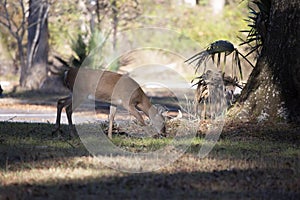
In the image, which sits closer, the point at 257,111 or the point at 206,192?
the point at 206,192

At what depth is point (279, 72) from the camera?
12.4 meters

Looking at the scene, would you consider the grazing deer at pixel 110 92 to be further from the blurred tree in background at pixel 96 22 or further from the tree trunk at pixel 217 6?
the tree trunk at pixel 217 6

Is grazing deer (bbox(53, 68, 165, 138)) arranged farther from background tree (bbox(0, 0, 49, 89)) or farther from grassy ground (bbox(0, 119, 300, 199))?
background tree (bbox(0, 0, 49, 89))

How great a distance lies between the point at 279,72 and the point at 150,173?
189 inches

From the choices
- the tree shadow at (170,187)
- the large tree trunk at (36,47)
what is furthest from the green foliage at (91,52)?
the tree shadow at (170,187)

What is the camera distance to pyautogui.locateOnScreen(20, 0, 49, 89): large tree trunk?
27.0 meters

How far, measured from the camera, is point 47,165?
8609 mm

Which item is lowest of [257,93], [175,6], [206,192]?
[206,192]

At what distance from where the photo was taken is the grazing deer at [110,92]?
11.5 m

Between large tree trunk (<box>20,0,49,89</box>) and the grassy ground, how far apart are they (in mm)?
15786

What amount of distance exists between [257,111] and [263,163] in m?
3.51

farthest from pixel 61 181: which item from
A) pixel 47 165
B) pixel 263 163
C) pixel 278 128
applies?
pixel 278 128

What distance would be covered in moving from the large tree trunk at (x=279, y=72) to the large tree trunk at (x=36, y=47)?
15342mm

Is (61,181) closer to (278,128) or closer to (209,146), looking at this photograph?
(209,146)
